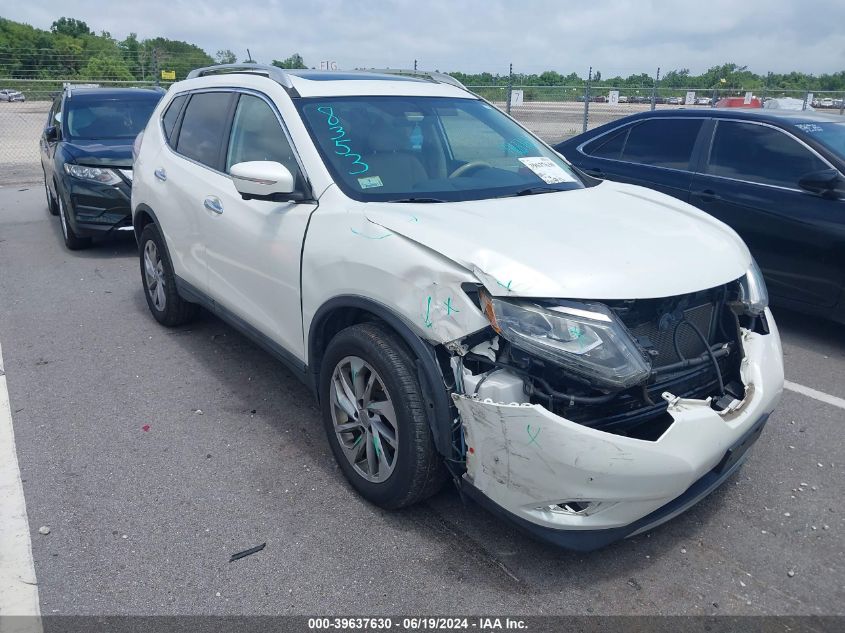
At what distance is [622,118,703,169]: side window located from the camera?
6125 mm

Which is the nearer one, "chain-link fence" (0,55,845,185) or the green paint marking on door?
the green paint marking on door

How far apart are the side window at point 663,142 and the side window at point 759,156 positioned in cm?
23

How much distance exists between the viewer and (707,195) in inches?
229

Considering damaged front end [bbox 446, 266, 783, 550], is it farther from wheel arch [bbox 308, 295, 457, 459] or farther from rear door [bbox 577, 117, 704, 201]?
rear door [bbox 577, 117, 704, 201]

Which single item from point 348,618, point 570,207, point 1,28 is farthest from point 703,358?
point 1,28

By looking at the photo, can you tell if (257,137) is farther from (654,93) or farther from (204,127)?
(654,93)

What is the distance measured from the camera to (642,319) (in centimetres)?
274

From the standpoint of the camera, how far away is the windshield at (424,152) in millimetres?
3441

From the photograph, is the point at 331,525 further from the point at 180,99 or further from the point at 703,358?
the point at 180,99

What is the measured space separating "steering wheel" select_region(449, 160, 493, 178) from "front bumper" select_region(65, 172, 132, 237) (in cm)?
515

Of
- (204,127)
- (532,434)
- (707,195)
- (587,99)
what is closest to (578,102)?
(587,99)

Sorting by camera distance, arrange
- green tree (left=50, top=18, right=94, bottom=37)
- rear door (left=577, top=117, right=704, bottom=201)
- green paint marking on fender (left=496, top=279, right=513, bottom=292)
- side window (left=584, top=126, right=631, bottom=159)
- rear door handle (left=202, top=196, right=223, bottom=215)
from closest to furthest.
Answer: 1. green paint marking on fender (left=496, top=279, right=513, bottom=292)
2. rear door handle (left=202, top=196, right=223, bottom=215)
3. rear door (left=577, top=117, right=704, bottom=201)
4. side window (left=584, top=126, right=631, bottom=159)
5. green tree (left=50, top=18, right=94, bottom=37)

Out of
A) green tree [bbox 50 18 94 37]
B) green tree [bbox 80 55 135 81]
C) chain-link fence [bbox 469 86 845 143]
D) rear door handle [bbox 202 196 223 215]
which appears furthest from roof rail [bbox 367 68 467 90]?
green tree [bbox 50 18 94 37]

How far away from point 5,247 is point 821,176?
841 cm
